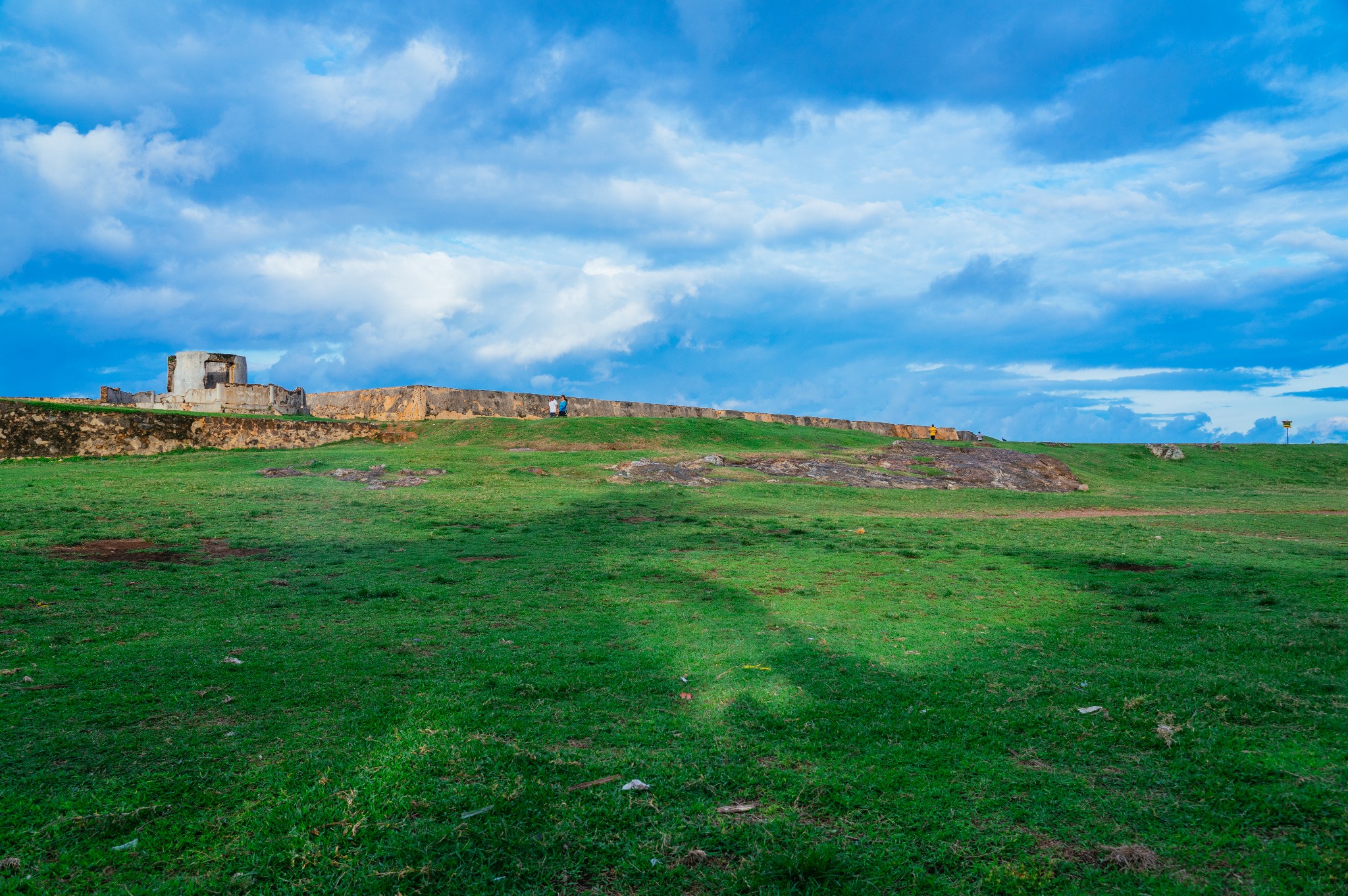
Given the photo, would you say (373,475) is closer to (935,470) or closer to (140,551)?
(140,551)

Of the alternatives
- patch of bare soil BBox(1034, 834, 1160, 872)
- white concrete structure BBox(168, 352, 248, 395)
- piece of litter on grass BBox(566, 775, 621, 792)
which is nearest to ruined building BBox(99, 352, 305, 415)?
white concrete structure BBox(168, 352, 248, 395)

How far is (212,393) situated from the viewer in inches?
995

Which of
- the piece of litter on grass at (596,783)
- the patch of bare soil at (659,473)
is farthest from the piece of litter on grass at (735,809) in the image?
the patch of bare soil at (659,473)

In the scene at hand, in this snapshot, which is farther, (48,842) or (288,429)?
(288,429)

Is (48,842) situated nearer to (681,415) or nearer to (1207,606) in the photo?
(1207,606)

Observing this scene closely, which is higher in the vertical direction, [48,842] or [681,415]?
[681,415]

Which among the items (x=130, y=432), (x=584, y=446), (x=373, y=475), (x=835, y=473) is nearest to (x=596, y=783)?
(x=373, y=475)

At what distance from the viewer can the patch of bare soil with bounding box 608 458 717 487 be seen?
19016 millimetres

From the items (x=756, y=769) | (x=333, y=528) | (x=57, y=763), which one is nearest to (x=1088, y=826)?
(x=756, y=769)

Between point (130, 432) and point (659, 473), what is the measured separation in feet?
44.9

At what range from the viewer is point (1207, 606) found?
286 inches

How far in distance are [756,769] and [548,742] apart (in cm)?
114

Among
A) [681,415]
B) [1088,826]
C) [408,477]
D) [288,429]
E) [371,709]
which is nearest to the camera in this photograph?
[1088,826]

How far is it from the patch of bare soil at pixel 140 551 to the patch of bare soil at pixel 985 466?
61.8 feet
